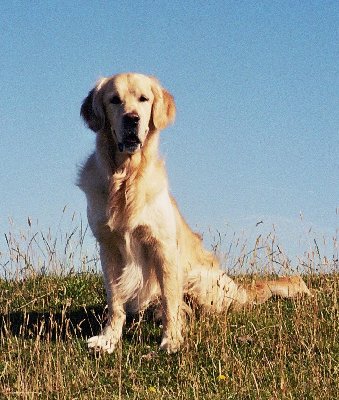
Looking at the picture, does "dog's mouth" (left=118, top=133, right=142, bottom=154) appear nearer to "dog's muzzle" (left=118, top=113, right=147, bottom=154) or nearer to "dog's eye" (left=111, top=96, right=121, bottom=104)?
"dog's muzzle" (left=118, top=113, right=147, bottom=154)

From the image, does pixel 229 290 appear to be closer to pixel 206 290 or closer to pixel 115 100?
pixel 206 290

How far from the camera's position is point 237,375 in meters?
5.17

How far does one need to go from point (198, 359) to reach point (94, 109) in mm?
2114

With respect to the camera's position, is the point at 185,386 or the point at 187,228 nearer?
the point at 185,386

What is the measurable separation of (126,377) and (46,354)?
23.0 inches

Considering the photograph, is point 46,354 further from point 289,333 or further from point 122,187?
point 289,333

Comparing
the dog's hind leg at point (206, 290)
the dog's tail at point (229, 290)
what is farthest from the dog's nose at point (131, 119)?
the dog's hind leg at point (206, 290)

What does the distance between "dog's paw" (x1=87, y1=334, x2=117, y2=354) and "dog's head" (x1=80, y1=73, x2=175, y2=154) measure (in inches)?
57.1

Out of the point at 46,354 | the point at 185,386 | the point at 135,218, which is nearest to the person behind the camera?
the point at 185,386

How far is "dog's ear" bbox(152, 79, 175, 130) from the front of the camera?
6059 mm

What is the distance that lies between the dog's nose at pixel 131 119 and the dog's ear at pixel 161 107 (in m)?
0.33

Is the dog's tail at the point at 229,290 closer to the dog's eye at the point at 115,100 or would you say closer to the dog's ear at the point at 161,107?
the dog's ear at the point at 161,107

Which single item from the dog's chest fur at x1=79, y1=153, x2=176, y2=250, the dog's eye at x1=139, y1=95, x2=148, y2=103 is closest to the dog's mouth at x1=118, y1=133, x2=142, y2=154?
the dog's chest fur at x1=79, y1=153, x2=176, y2=250

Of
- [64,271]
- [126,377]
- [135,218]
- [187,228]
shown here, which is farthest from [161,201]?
[64,271]
